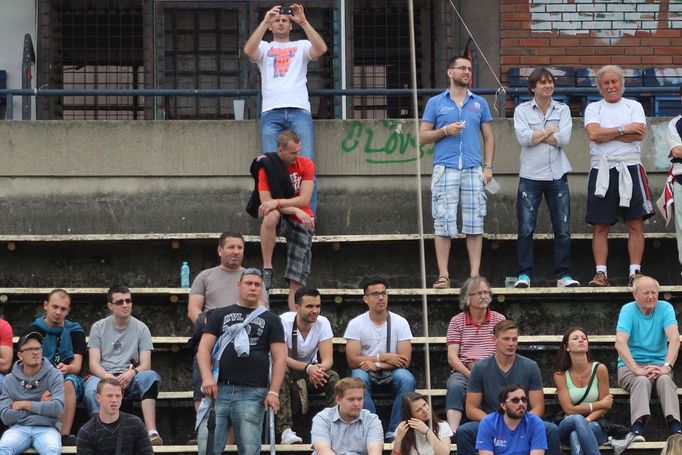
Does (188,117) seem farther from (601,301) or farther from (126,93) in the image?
(601,301)

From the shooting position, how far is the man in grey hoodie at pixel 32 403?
13.2 metres

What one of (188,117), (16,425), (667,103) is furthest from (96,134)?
(667,103)

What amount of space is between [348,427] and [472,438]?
928 mm

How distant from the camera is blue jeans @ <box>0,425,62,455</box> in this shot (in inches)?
517

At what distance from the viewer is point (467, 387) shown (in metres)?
13.7

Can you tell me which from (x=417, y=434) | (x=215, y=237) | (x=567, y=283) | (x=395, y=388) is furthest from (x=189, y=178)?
(x=417, y=434)

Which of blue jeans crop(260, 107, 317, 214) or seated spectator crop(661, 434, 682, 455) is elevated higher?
blue jeans crop(260, 107, 317, 214)

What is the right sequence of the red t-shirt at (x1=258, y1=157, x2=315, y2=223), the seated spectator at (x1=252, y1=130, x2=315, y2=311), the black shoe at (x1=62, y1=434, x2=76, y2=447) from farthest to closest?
the red t-shirt at (x1=258, y1=157, x2=315, y2=223) < the seated spectator at (x1=252, y1=130, x2=315, y2=311) < the black shoe at (x1=62, y1=434, x2=76, y2=447)

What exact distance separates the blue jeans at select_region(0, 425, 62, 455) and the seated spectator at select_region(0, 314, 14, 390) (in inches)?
24.4

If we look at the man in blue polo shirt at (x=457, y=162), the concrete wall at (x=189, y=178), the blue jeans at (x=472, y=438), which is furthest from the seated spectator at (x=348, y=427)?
the concrete wall at (x=189, y=178)

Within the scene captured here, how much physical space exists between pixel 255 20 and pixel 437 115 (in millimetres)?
4277

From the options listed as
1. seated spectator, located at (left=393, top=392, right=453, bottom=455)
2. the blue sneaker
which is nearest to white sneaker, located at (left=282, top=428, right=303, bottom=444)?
seated spectator, located at (left=393, top=392, right=453, bottom=455)

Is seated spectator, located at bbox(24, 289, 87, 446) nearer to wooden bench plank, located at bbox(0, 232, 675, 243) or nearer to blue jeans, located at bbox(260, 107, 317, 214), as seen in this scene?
wooden bench plank, located at bbox(0, 232, 675, 243)

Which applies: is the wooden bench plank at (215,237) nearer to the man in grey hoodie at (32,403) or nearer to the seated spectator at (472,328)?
the seated spectator at (472,328)
